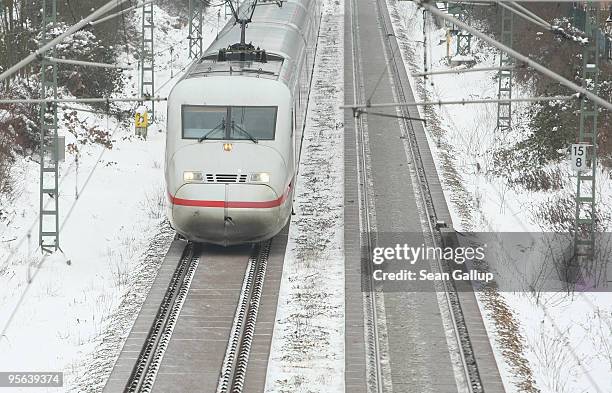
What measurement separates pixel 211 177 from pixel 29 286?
3.58 meters

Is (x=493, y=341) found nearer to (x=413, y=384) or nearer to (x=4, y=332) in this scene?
(x=413, y=384)

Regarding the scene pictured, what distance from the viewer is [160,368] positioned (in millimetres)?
14664

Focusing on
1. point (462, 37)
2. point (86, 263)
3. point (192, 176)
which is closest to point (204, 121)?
point (192, 176)

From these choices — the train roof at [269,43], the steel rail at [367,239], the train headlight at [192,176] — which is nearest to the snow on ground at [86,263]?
the train headlight at [192,176]

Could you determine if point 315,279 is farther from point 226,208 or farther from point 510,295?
point 510,295

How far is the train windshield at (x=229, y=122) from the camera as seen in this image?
60.7 ft

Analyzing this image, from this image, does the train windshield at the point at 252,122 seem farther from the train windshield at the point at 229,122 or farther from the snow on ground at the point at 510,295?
the snow on ground at the point at 510,295

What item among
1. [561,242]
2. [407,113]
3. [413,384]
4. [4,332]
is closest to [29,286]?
[4,332]

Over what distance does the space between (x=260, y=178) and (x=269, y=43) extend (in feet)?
17.4

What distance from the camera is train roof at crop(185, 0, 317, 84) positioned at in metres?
19.7

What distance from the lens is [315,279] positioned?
18469 millimetres

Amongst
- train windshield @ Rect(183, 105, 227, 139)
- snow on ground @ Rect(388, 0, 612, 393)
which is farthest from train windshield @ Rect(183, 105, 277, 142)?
snow on ground @ Rect(388, 0, 612, 393)

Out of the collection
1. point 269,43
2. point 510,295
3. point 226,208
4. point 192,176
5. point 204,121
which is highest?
point 269,43

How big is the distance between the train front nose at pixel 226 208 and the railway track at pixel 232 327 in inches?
36.4
